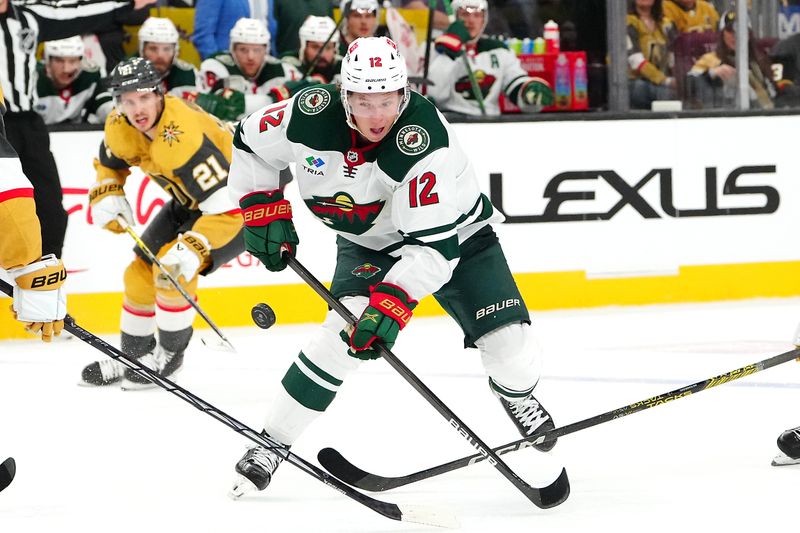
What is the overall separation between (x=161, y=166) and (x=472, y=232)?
160 centimetres

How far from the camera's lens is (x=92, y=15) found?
5734 mm

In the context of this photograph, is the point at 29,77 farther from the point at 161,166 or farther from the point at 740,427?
the point at 740,427

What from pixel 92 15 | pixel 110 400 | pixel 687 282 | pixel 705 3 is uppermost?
pixel 92 15

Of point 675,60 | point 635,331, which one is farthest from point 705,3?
point 635,331

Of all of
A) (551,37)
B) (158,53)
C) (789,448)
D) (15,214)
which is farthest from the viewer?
(551,37)

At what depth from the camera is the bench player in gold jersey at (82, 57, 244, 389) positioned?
4.29 metres

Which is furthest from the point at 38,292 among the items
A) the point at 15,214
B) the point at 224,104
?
the point at 224,104

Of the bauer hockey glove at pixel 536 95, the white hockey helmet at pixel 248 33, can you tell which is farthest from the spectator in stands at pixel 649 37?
the white hockey helmet at pixel 248 33

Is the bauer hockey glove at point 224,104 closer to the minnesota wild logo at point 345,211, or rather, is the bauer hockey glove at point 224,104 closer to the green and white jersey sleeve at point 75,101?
the green and white jersey sleeve at point 75,101

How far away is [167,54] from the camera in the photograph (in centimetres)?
602

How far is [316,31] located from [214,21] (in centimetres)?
53

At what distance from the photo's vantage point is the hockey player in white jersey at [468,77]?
6.44 metres

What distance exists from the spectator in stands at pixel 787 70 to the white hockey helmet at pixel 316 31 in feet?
7.87

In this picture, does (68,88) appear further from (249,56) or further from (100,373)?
(100,373)
